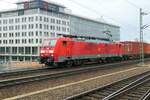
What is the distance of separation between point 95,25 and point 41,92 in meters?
117

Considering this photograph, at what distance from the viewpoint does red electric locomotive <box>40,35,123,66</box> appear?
26906 mm

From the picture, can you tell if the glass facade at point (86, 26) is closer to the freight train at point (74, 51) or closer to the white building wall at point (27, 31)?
the white building wall at point (27, 31)

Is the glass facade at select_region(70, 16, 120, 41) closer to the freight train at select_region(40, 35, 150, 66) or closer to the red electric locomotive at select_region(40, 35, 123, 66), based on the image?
the freight train at select_region(40, 35, 150, 66)

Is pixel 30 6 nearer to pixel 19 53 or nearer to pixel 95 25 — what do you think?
pixel 19 53

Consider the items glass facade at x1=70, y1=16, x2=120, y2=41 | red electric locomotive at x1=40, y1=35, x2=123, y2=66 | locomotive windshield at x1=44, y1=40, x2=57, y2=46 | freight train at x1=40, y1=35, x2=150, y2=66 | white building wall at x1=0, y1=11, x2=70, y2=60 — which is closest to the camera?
red electric locomotive at x1=40, y1=35, x2=123, y2=66

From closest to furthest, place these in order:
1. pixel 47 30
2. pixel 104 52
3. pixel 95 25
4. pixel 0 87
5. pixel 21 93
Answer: pixel 21 93 < pixel 0 87 < pixel 104 52 < pixel 47 30 < pixel 95 25

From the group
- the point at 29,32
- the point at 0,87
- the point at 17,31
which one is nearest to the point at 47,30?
the point at 29,32

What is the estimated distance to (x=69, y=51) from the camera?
93.2ft

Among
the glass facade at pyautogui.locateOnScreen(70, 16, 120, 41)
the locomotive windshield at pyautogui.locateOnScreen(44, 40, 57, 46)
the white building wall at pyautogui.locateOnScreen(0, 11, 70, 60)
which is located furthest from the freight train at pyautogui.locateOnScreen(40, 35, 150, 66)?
the glass facade at pyautogui.locateOnScreen(70, 16, 120, 41)

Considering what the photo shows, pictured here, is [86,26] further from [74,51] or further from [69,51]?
[69,51]

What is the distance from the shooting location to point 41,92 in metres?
14.0

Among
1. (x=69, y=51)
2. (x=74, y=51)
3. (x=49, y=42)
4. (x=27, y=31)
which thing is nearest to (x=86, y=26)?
(x=27, y=31)

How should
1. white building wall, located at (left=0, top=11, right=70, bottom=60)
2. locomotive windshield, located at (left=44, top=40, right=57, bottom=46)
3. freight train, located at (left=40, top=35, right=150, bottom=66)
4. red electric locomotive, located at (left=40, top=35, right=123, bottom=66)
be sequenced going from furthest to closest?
white building wall, located at (left=0, top=11, right=70, bottom=60) → locomotive windshield, located at (left=44, top=40, right=57, bottom=46) → freight train, located at (left=40, top=35, right=150, bottom=66) → red electric locomotive, located at (left=40, top=35, right=123, bottom=66)

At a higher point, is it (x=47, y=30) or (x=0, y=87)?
(x=47, y=30)
